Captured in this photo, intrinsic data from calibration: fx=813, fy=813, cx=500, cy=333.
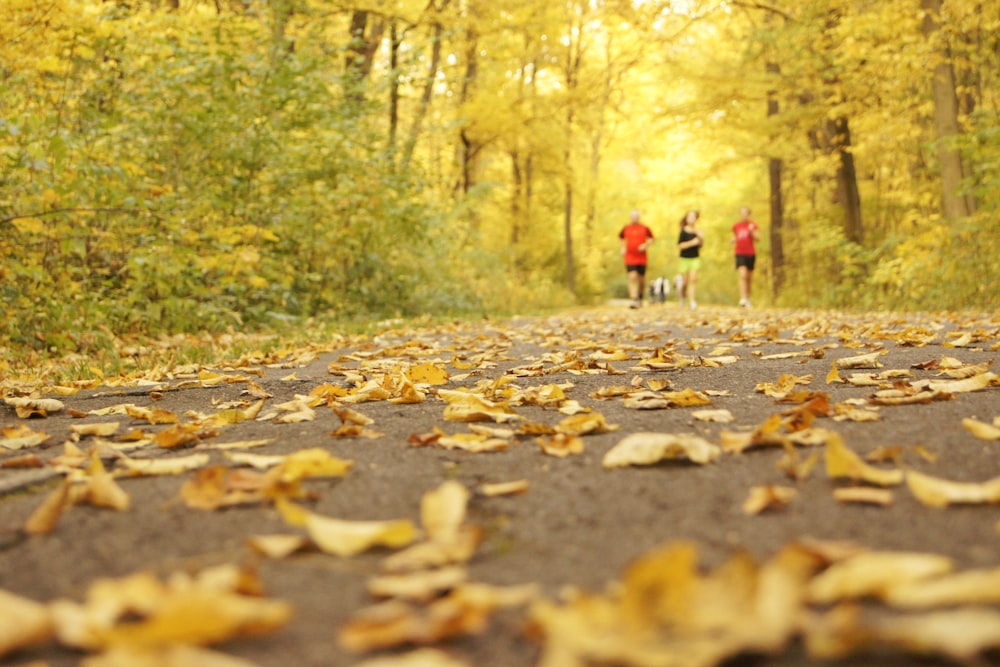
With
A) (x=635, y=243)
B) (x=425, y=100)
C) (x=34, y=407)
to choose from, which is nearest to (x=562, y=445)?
(x=34, y=407)

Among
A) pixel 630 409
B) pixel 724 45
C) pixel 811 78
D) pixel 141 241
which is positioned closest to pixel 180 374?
pixel 141 241

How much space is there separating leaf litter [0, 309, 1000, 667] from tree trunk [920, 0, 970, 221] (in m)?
10.6

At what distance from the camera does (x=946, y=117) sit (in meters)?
12.7

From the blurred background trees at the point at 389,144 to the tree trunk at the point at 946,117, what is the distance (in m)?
0.04

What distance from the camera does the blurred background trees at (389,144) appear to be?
6.68 metres

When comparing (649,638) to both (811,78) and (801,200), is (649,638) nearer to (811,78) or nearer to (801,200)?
(811,78)

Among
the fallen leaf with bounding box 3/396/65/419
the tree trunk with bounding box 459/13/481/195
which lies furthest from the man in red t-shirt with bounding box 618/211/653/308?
the fallen leaf with bounding box 3/396/65/419

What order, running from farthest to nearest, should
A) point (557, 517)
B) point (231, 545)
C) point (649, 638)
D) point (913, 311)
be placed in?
point (913, 311)
point (557, 517)
point (231, 545)
point (649, 638)

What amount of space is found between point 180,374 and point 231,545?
3644 mm

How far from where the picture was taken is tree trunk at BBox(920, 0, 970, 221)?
12.5 meters

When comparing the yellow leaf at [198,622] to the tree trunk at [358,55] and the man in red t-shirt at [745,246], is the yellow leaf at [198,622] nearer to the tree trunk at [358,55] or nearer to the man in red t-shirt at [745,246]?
the tree trunk at [358,55]

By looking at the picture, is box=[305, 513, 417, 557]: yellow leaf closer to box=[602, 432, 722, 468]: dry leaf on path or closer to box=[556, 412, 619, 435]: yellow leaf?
box=[602, 432, 722, 468]: dry leaf on path

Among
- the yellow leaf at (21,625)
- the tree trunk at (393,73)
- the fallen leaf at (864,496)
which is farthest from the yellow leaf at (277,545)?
the tree trunk at (393,73)

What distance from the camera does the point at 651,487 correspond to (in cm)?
195
